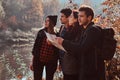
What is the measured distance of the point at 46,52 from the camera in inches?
135

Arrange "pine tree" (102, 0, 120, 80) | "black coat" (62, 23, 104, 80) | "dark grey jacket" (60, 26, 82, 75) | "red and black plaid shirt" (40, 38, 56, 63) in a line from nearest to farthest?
"black coat" (62, 23, 104, 80), "dark grey jacket" (60, 26, 82, 75), "red and black plaid shirt" (40, 38, 56, 63), "pine tree" (102, 0, 120, 80)

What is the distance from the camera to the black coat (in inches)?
90.6

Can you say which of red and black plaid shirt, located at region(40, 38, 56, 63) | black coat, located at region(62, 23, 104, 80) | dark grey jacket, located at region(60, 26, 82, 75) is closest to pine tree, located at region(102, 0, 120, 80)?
red and black plaid shirt, located at region(40, 38, 56, 63)

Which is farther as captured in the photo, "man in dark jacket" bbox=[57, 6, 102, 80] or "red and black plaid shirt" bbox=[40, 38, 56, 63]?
"red and black plaid shirt" bbox=[40, 38, 56, 63]

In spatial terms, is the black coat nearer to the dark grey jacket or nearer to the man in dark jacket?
the man in dark jacket

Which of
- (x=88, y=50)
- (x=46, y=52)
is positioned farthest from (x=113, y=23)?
(x=88, y=50)

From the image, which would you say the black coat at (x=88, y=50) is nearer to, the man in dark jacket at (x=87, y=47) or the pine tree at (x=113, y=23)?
the man in dark jacket at (x=87, y=47)

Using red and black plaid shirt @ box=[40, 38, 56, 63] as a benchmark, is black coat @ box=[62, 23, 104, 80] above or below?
above

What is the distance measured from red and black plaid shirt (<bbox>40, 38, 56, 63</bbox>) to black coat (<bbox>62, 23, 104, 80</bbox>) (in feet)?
3.30

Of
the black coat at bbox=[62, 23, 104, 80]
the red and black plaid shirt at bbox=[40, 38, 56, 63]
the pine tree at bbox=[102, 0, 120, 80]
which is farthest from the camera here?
the pine tree at bbox=[102, 0, 120, 80]

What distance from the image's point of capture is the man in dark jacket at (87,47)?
90.7 inches

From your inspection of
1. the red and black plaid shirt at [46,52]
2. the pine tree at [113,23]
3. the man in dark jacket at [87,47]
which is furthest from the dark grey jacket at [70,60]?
the pine tree at [113,23]

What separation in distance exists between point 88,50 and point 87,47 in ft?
0.12

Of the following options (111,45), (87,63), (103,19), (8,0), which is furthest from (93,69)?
(8,0)
